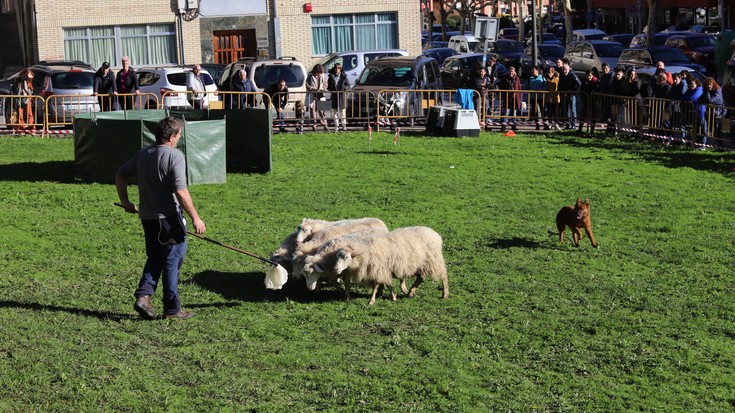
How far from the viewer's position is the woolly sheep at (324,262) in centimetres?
1040

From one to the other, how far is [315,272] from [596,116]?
15.5 metres

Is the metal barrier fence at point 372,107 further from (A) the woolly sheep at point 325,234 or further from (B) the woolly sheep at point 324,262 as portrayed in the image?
(B) the woolly sheep at point 324,262

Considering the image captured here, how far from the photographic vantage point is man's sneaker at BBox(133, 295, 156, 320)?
968cm

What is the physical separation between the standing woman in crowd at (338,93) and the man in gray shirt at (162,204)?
15959 millimetres

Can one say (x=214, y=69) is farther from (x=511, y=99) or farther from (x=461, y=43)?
(x=461, y=43)

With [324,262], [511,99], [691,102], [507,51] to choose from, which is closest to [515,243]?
[324,262]

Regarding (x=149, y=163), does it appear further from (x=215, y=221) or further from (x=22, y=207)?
(x=22, y=207)

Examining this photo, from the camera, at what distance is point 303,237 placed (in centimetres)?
1148

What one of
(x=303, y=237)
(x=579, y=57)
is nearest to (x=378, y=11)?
(x=579, y=57)

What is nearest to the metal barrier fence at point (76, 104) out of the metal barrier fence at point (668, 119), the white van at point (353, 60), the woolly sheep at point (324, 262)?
the white van at point (353, 60)

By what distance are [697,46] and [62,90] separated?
91.6 feet

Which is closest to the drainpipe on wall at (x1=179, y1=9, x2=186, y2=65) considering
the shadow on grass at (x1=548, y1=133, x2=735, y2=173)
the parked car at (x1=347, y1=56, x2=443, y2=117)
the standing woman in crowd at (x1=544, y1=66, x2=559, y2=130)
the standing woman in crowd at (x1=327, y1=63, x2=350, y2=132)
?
the parked car at (x1=347, y1=56, x2=443, y2=117)

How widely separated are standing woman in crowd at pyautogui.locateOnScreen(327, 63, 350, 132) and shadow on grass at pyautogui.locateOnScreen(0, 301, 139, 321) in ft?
51.0

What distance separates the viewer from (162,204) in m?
9.48
